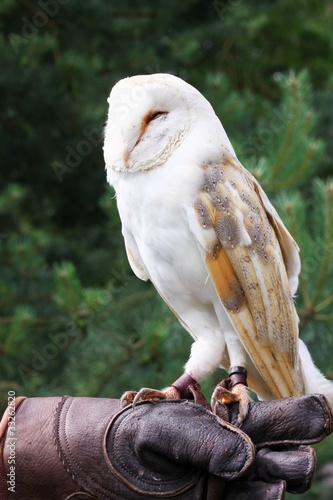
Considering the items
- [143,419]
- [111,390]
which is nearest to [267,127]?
[111,390]

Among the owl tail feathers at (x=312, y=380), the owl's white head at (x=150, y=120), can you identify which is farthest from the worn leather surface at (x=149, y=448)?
the owl's white head at (x=150, y=120)

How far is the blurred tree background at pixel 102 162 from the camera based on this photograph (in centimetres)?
333

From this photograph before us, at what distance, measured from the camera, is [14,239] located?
14.2 feet

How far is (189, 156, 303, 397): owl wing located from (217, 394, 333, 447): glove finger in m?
0.22

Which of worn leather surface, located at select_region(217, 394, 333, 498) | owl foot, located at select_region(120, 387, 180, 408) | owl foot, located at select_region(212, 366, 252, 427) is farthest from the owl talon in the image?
worn leather surface, located at select_region(217, 394, 333, 498)

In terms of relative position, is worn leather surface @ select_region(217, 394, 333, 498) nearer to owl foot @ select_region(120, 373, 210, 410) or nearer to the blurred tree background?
owl foot @ select_region(120, 373, 210, 410)

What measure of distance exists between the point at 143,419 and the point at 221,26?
4224 mm

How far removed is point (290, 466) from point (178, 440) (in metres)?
0.23

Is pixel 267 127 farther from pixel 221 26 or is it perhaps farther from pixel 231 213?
pixel 231 213

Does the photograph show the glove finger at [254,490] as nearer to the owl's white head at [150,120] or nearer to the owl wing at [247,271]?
the owl wing at [247,271]

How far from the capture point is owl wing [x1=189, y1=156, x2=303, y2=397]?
1.86m

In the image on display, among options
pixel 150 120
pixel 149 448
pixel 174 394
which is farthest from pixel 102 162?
pixel 149 448

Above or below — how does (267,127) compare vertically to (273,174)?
below

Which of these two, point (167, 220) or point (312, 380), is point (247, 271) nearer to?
point (167, 220)
